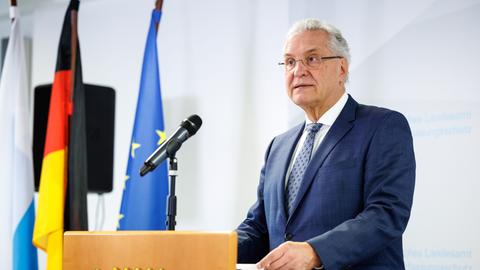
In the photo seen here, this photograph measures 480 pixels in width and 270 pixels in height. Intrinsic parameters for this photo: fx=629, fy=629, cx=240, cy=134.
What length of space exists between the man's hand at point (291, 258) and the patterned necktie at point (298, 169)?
456mm

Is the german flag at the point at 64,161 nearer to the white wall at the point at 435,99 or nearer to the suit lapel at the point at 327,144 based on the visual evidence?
the white wall at the point at 435,99

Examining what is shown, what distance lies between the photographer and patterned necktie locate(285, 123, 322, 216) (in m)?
2.52

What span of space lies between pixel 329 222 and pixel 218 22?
2833 mm

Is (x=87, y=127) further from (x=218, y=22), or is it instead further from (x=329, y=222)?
(x=329, y=222)

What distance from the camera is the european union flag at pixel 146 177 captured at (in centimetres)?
429

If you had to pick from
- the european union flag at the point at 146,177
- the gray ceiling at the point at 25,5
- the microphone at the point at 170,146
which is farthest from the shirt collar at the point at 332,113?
the gray ceiling at the point at 25,5

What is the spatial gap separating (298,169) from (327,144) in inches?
6.6

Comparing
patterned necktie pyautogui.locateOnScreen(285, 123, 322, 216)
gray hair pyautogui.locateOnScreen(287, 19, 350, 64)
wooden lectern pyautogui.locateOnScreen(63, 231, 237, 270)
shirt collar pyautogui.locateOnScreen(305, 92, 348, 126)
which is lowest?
wooden lectern pyautogui.locateOnScreen(63, 231, 237, 270)

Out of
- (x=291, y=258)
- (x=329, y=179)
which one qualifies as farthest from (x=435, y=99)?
(x=291, y=258)

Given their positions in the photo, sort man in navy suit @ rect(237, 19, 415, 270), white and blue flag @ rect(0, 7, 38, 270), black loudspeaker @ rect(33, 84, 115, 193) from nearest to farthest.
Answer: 1. man in navy suit @ rect(237, 19, 415, 270)
2. white and blue flag @ rect(0, 7, 38, 270)
3. black loudspeaker @ rect(33, 84, 115, 193)

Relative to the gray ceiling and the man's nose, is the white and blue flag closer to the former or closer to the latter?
the gray ceiling

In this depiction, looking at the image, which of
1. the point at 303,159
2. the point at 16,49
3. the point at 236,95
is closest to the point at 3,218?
the point at 16,49

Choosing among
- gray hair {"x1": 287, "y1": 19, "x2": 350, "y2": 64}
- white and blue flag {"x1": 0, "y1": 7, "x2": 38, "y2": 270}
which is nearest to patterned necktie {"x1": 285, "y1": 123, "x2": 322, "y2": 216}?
gray hair {"x1": 287, "y1": 19, "x2": 350, "y2": 64}

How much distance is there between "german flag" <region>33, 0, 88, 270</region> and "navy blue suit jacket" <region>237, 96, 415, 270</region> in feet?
6.34
